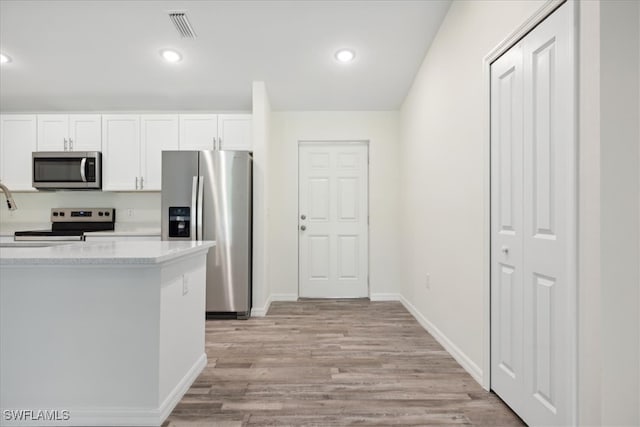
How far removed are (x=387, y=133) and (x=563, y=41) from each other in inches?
126

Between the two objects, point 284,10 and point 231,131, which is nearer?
point 284,10

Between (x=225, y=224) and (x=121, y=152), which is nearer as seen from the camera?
(x=225, y=224)

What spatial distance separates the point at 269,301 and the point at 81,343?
8.84 feet

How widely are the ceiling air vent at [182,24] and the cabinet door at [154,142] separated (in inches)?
47.3

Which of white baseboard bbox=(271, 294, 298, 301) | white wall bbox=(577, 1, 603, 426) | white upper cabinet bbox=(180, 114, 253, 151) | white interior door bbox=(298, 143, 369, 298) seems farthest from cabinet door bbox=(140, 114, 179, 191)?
white wall bbox=(577, 1, 603, 426)

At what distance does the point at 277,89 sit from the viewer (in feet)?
13.6

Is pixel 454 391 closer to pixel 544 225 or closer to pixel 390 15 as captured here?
pixel 544 225

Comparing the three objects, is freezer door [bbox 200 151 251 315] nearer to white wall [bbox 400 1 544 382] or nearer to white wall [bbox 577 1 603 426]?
white wall [bbox 400 1 544 382]

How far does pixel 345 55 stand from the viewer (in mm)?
3537

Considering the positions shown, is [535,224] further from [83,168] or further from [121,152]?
[83,168]

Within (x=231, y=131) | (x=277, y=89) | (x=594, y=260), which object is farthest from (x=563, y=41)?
(x=231, y=131)

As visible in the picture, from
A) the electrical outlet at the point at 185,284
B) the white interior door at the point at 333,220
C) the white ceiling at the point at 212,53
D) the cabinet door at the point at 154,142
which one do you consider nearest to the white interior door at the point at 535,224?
the white ceiling at the point at 212,53

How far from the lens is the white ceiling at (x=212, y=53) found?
2896 millimetres

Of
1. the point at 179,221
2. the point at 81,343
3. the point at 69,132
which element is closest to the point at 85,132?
the point at 69,132
